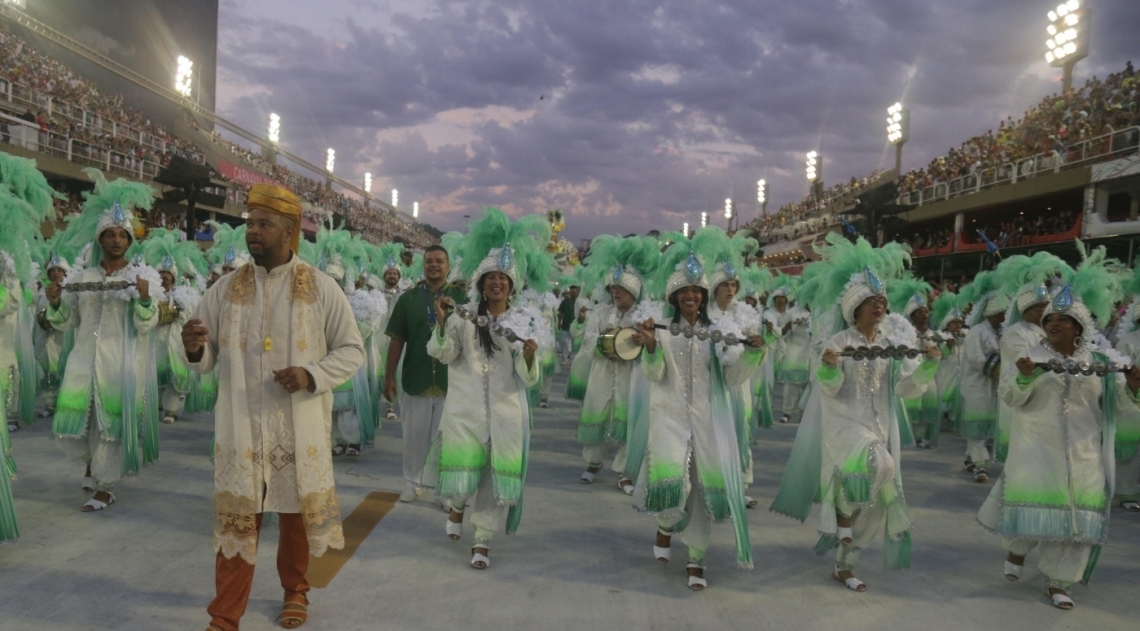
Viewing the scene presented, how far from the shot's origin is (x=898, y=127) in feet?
134

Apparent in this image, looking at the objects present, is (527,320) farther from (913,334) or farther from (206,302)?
(913,334)

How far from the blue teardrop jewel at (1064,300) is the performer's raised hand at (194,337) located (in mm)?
5144

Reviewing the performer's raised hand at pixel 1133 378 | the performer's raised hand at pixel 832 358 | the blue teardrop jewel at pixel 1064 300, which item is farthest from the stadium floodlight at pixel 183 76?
the performer's raised hand at pixel 1133 378

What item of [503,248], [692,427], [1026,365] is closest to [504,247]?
[503,248]

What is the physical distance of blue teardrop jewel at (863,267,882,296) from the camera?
5422mm

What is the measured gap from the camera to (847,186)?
1623 inches

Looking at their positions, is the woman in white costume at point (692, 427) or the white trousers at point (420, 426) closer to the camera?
the woman in white costume at point (692, 427)

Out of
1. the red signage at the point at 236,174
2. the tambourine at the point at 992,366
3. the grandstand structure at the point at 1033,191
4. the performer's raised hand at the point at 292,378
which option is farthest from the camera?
the red signage at the point at 236,174

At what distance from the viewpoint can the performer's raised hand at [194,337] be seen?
3.76 m

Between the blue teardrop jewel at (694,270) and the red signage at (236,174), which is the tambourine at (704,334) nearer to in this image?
the blue teardrop jewel at (694,270)

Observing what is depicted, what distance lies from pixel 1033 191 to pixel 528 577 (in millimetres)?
22366

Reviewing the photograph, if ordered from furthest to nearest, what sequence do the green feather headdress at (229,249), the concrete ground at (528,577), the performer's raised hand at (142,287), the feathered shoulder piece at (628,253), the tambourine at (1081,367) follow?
the green feather headdress at (229,249)
the feathered shoulder piece at (628,253)
the performer's raised hand at (142,287)
the tambourine at (1081,367)
the concrete ground at (528,577)

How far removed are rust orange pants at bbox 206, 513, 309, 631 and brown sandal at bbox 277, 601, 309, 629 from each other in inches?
1.0

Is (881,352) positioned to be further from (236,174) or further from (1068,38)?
(236,174)
